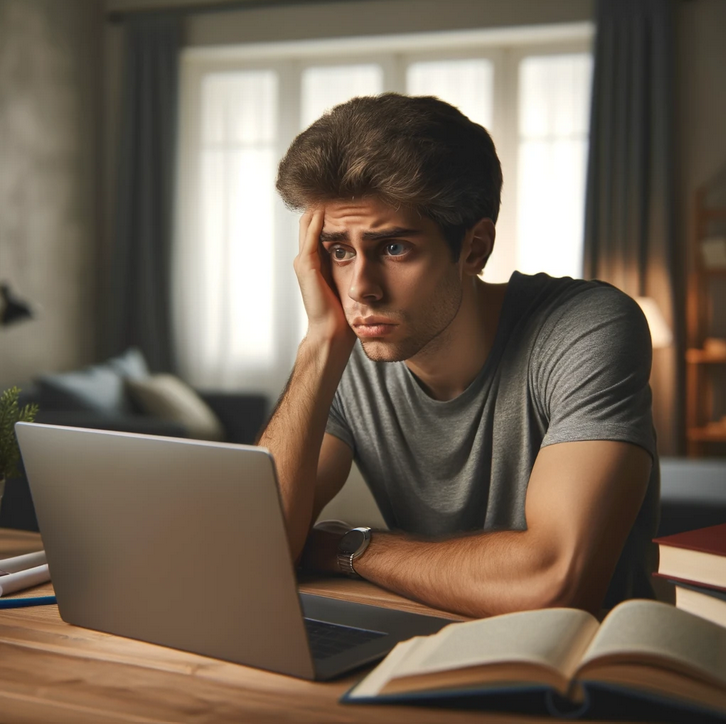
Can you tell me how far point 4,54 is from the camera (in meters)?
4.53

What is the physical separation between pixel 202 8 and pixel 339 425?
178 inches

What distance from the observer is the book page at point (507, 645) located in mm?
631

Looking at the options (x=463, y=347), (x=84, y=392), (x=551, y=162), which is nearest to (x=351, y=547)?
(x=463, y=347)

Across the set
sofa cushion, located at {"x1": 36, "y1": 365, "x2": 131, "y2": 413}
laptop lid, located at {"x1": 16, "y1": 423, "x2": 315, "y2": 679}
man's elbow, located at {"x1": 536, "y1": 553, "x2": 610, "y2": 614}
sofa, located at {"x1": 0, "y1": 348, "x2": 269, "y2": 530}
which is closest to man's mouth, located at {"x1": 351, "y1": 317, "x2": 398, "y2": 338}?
man's elbow, located at {"x1": 536, "y1": 553, "x2": 610, "y2": 614}

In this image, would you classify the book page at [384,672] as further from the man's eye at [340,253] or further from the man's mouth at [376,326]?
the man's eye at [340,253]

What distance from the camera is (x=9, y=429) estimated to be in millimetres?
1155

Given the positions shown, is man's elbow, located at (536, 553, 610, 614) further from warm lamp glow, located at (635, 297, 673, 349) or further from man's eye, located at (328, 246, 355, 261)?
warm lamp glow, located at (635, 297, 673, 349)

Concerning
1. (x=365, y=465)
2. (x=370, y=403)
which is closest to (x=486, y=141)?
(x=370, y=403)

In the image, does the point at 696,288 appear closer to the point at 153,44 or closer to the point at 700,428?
the point at 700,428

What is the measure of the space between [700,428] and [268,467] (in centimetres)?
440

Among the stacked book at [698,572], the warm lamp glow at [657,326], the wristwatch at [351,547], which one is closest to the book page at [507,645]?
the stacked book at [698,572]

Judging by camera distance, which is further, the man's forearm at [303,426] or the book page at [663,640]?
the man's forearm at [303,426]

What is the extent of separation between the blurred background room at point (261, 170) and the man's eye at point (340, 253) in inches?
112

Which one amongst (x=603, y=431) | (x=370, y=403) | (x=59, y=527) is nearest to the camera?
(x=59, y=527)
